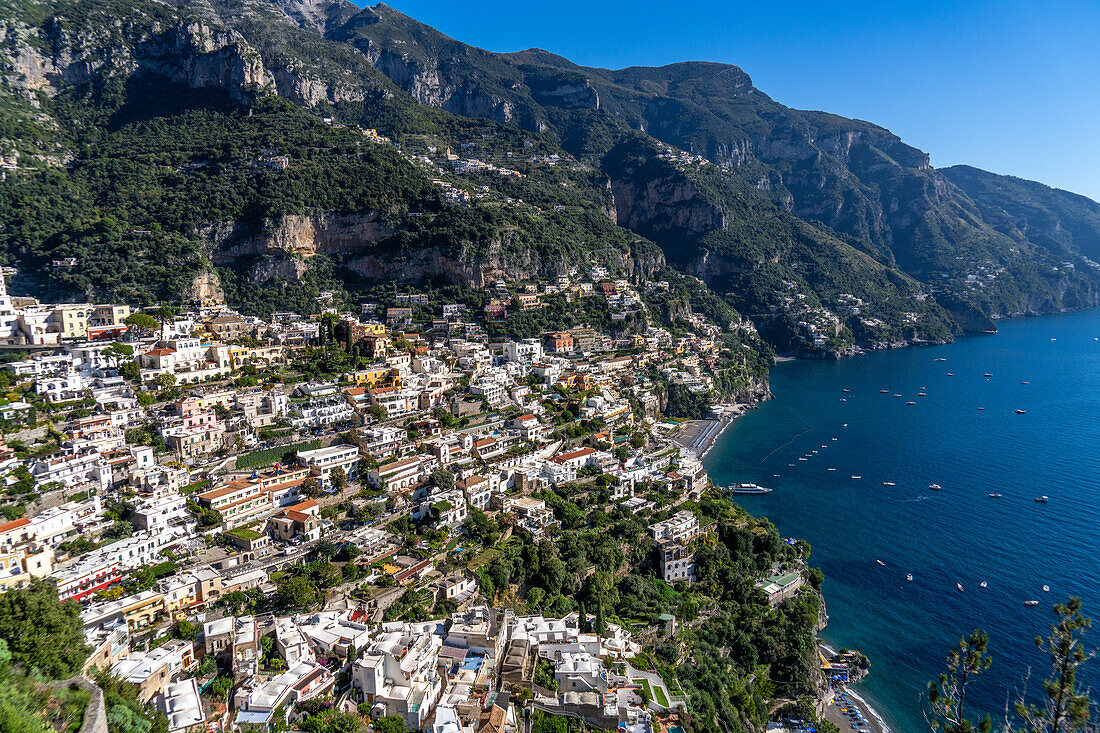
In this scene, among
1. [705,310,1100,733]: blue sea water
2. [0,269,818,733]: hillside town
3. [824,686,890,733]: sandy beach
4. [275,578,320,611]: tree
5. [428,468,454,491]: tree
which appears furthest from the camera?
[428,468,454,491]: tree

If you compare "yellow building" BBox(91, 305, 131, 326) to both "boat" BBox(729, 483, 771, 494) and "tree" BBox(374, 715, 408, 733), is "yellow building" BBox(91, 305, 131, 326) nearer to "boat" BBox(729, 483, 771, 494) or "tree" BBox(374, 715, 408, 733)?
"tree" BBox(374, 715, 408, 733)

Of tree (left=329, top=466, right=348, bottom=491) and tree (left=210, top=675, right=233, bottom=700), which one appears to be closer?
tree (left=210, top=675, right=233, bottom=700)

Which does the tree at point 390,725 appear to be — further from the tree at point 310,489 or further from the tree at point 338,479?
the tree at point 338,479

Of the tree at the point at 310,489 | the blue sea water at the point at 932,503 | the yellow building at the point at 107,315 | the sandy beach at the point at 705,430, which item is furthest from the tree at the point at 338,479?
the sandy beach at the point at 705,430

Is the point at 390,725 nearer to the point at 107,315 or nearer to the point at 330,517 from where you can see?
the point at 330,517

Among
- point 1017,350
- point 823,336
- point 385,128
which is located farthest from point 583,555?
point 1017,350

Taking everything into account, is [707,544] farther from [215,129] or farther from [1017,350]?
[1017,350]

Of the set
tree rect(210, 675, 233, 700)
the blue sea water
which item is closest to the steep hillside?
the blue sea water
